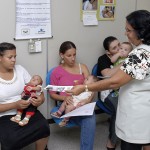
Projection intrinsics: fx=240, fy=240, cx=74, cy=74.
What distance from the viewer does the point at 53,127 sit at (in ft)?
9.53

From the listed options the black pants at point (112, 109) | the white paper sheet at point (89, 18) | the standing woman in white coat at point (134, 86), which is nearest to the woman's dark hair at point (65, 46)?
the white paper sheet at point (89, 18)

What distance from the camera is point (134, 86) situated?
1.57 m

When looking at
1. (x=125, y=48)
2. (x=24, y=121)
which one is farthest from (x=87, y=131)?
(x=125, y=48)

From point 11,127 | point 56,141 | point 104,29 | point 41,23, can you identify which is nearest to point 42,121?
point 11,127

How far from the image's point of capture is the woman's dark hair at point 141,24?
1478 millimetres

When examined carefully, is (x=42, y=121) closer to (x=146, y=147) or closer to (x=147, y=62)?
(x=146, y=147)

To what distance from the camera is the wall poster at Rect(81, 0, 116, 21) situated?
2.73m

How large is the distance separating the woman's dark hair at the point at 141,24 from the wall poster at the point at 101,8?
4.22ft

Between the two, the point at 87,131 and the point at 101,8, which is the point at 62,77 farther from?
the point at 101,8

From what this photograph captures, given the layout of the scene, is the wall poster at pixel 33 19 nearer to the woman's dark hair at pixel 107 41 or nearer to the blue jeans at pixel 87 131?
the woman's dark hair at pixel 107 41

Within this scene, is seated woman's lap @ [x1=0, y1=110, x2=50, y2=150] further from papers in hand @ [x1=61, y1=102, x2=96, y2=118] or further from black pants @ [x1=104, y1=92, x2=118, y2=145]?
black pants @ [x1=104, y1=92, x2=118, y2=145]

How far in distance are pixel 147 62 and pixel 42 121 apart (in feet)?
3.71

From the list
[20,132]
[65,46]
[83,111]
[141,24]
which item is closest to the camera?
[141,24]

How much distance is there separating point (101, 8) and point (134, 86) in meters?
1.54
